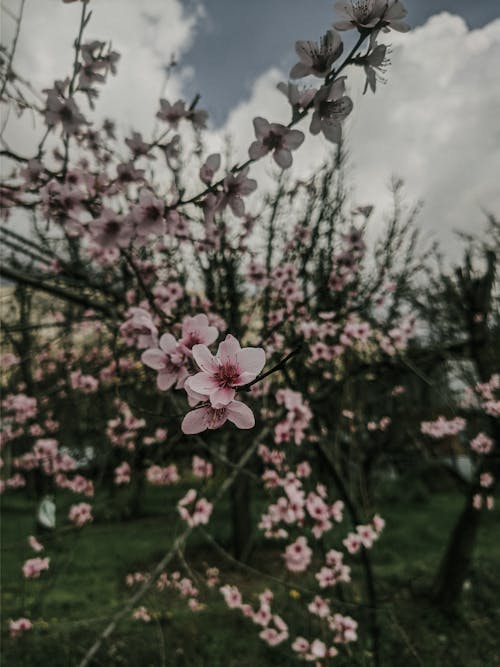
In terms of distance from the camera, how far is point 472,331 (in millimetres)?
6215

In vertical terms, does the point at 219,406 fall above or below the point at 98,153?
below

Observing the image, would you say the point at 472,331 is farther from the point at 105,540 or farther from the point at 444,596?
the point at 105,540

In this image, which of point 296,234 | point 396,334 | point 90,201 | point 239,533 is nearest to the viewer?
point 90,201

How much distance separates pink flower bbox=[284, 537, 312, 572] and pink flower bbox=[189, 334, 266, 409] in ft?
10.3

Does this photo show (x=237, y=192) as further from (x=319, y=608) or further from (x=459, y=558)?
(x=459, y=558)

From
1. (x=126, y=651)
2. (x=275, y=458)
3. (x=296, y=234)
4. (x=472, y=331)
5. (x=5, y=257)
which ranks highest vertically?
(x=296, y=234)

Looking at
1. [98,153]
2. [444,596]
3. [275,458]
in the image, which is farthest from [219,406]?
[444,596]

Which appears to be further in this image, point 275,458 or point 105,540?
point 105,540

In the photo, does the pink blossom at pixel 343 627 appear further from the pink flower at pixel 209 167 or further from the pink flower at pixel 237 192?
the pink flower at pixel 209 167

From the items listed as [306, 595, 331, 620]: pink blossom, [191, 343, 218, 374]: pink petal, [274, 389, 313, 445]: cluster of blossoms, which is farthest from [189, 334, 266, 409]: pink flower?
[306, 595, 331, 620]: pink blossom

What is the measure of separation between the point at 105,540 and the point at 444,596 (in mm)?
8499

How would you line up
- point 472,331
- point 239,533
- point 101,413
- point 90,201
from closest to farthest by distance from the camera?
point 90,201, point 101,413, point 472,331, point 239,533

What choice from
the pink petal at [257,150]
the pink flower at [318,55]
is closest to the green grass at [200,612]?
the pink petal at [257,150]

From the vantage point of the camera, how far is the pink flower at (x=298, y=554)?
11.5 feet
